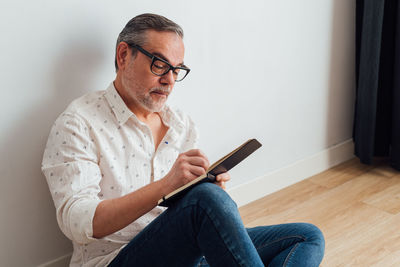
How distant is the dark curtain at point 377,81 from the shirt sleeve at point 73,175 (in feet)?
5.38

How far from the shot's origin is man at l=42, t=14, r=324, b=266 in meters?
1.14

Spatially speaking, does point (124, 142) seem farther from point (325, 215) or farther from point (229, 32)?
point (325, 215)

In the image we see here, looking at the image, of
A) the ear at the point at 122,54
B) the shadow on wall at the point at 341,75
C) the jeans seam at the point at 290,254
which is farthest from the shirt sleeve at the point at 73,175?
the shadow on wall at the point at 341,75

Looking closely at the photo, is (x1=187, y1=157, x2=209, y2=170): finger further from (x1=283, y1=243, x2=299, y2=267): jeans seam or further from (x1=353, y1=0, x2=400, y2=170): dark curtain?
(x1=353, y1=0, x2=400, y2=170): dark curtain

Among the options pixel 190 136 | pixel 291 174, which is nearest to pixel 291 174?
pixel 291 174

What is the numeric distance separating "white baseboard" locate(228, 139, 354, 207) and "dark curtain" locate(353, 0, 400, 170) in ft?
0.32

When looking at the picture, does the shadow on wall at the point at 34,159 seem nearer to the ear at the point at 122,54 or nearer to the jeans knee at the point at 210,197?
the ear at the point at 122,54

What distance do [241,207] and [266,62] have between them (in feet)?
2.30

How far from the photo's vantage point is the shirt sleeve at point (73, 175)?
1.17m

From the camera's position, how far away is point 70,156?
123 centimetres

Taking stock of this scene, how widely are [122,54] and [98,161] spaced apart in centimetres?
34

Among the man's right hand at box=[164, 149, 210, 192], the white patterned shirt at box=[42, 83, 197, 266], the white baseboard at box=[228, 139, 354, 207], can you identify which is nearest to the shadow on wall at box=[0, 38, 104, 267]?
the white patterned shirt at box=[42, 83, 197, 266]

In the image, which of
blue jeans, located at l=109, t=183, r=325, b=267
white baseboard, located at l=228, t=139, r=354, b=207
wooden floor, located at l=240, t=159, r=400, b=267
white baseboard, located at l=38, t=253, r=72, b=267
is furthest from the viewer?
white baseboard, located at l=228, t=139, r=354, b=207

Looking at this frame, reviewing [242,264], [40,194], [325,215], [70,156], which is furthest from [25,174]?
[325,215]
